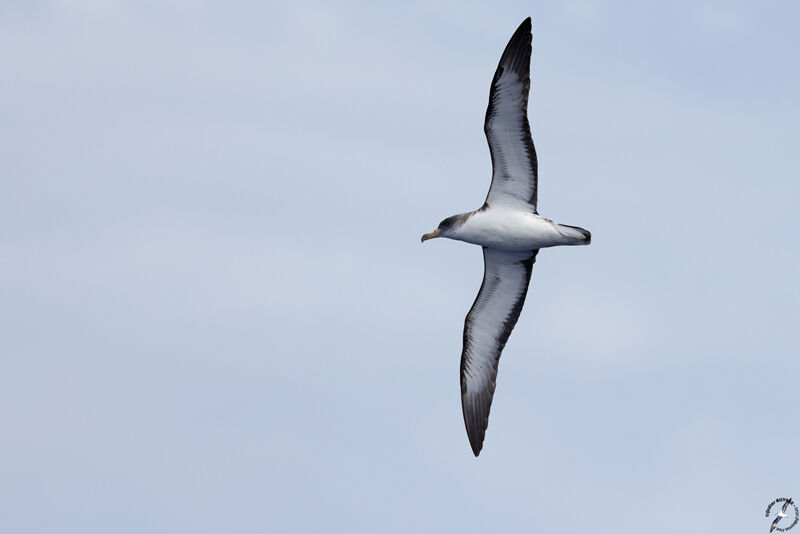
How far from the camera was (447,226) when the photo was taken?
28.7 metres

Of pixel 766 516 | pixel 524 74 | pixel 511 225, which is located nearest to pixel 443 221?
pixel 511 225

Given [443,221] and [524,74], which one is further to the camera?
[443,221]

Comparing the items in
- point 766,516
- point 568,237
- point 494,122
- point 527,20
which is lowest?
point 766,516

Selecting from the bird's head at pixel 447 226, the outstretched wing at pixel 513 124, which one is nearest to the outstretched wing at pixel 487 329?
the bird's head at pixel 447 226

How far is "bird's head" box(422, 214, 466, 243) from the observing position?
28531 mm

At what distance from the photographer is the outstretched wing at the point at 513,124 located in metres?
26.3

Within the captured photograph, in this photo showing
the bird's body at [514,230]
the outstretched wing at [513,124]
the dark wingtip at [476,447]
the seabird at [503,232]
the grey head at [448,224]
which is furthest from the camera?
the dark wingtip at [476,447]

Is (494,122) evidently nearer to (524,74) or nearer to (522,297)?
(524,74)

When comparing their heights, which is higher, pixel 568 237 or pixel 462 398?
pixel 568 237

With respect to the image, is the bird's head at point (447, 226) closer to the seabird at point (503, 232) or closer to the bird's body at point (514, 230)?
the seabird at point (503, 232)

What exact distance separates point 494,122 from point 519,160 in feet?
3.94

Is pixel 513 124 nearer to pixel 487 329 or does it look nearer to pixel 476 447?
pixel 487 329

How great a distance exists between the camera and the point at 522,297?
96.7 feet

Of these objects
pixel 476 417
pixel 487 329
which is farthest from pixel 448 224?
pixel 476 417
